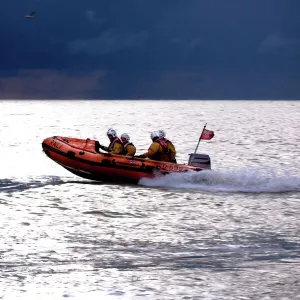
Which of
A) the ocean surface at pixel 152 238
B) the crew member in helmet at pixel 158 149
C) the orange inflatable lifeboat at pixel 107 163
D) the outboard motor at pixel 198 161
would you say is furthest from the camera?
the outboard motor at pixel 198 161

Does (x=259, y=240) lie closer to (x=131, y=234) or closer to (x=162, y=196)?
(x=131, y=234)

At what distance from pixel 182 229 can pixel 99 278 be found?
502 cm

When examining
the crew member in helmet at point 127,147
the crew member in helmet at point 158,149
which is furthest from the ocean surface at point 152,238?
the crew member in helmet at point 127,147

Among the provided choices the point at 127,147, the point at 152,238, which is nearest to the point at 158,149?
the point at 127,147

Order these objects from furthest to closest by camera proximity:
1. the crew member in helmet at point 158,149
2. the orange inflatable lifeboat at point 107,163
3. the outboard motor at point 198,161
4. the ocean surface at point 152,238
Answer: the outboard motor at point 198,161
the orange inflatable lifeboat at point 107,163
the crew member in helmet at point 158,149
the ocean surface at point 152,238

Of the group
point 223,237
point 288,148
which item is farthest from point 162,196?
point 288,148

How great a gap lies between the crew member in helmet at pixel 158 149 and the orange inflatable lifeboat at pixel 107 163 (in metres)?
0.22

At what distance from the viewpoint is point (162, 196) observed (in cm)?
2336

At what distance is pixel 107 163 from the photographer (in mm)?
24547

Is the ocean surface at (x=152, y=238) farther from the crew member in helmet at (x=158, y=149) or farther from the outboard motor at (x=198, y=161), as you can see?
the crew member in helmet at (x=158, y=149)

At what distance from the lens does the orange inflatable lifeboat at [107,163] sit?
24.3 metres

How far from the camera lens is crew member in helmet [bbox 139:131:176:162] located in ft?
79.4

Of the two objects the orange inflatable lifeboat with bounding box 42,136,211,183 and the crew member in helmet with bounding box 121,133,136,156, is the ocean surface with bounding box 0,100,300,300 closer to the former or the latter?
the orange inflatable lifeboat with bounding box 42,136,211,183

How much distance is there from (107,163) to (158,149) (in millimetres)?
1609
